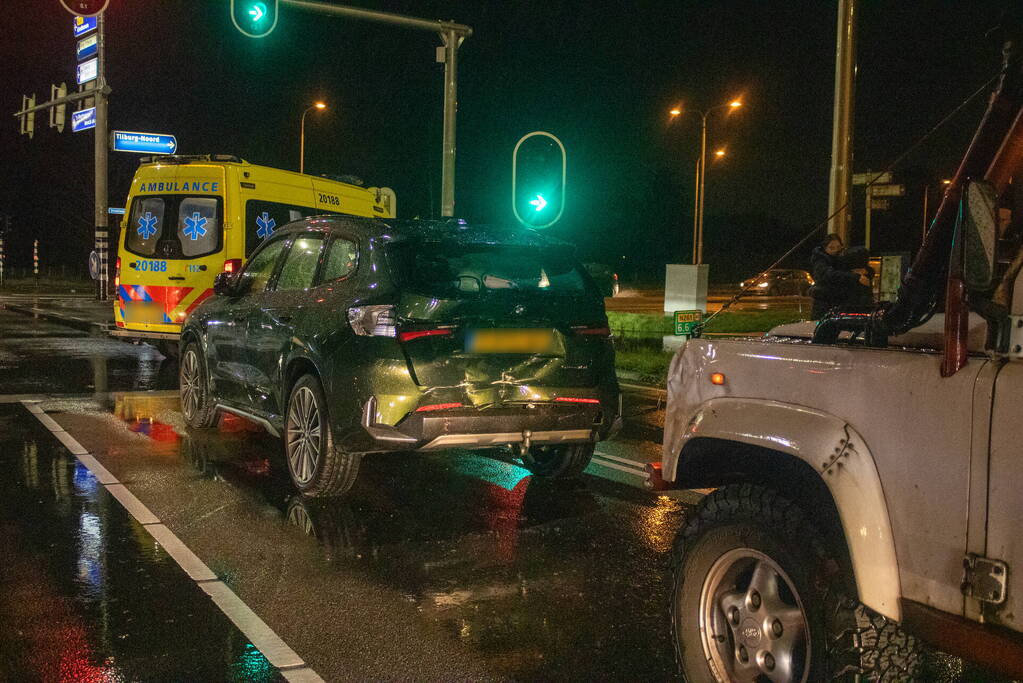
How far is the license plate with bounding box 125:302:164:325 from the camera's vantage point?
14.1 meters

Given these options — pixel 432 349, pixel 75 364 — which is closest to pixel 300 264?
pixel 432 349

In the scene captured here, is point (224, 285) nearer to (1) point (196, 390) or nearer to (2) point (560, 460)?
(1) point (196, 390)

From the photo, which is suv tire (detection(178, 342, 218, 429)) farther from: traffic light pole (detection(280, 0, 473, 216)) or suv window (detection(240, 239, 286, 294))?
traffic light pole (detection(280, 0, 473, 216))

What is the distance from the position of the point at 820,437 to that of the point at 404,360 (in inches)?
131

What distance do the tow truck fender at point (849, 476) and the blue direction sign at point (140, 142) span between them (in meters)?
25.8

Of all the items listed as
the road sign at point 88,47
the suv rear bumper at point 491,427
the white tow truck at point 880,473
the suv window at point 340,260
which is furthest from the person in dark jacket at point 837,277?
the road sign at point 88,47

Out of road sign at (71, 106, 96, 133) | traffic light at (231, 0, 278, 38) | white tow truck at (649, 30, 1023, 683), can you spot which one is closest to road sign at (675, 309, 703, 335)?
traffic light at (231, 0, 278, 38)

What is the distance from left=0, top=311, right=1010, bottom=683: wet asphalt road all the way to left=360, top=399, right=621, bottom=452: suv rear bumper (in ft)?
1.51

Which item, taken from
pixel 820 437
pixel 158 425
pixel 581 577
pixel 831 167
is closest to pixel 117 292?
pixel 158 425

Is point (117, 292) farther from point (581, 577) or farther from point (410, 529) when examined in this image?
point (581, 577)

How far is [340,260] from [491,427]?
1548 mm

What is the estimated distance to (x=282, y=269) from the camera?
747 centimetres

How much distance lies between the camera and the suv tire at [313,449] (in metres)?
6.39

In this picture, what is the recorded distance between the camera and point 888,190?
10992 mm
